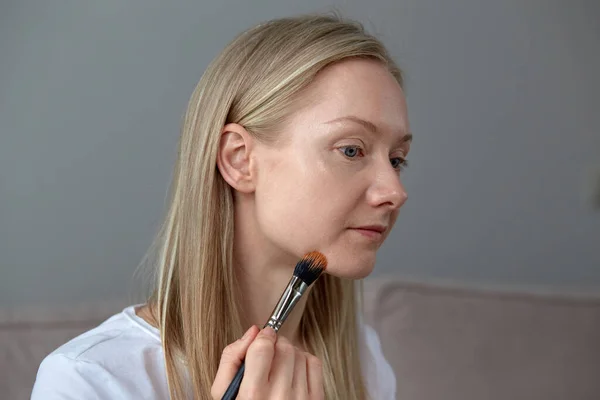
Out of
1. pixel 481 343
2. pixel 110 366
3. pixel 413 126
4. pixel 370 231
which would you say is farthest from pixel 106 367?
pixel 413 126

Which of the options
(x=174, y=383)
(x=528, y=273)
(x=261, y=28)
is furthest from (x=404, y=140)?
(x=528, y=273)

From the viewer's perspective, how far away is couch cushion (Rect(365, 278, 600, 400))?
1316 millimetres

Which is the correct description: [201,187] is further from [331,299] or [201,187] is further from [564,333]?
[564,333]

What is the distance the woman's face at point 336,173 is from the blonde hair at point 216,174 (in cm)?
2

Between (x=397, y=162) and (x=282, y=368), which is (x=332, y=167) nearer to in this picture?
(x=397, y=162)

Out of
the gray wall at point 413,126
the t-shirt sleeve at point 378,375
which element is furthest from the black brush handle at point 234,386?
the gray wall at point 413,126

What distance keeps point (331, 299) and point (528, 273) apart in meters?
0.78

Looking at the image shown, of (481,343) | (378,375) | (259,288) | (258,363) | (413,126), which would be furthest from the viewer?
(413,126)

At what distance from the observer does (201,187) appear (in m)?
0.93

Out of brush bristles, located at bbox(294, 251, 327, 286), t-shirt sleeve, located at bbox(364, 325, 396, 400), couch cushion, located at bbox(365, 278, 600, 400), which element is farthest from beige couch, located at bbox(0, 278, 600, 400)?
brush bristles, located at bbox(294, 251, 327, 286)

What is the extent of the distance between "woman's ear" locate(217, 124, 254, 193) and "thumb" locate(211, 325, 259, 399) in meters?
0.20

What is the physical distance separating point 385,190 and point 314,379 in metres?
0.21

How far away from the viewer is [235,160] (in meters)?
0.92

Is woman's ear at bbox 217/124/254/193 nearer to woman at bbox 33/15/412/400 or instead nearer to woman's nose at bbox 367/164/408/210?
woman at bbox 33/15/412/400
